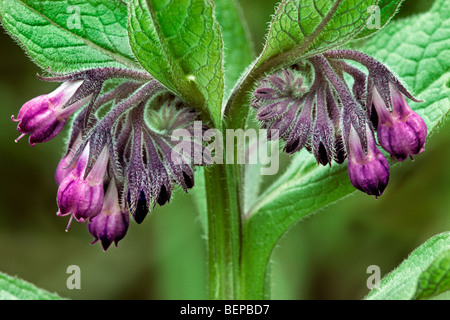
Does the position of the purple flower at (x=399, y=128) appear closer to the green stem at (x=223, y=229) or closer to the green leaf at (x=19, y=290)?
the green stem at (x=223, y=229)

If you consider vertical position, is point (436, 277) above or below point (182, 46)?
below

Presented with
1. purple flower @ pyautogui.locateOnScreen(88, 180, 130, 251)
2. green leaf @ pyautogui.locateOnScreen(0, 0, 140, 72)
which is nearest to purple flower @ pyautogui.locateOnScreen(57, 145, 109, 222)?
purple flower @ pyautogui.locateOnScreen(88, 180, 130, 251)

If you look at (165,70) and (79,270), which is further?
(79,270)

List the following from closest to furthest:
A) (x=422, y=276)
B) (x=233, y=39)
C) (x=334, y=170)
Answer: (x=422, y=276), (x=334, y=170), (x=233, y=39)

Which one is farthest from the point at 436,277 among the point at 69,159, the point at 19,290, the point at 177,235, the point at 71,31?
the point at 177,235

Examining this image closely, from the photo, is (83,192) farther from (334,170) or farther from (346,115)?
(334,170)

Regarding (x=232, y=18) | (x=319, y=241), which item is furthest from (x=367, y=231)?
(x=232, y=18)
